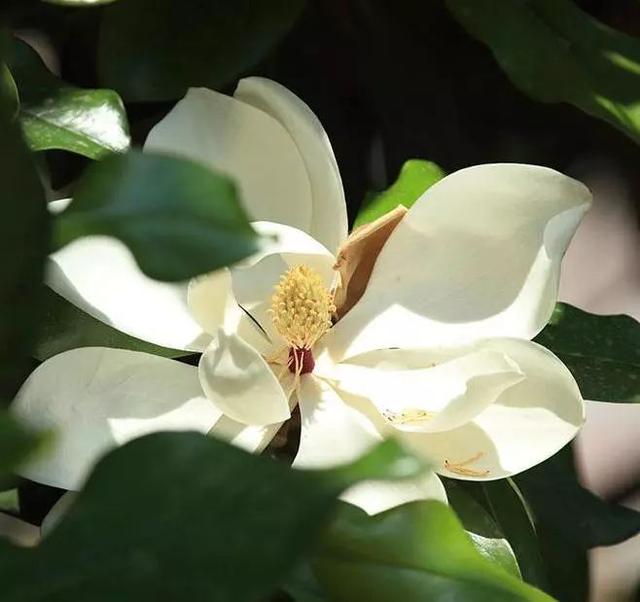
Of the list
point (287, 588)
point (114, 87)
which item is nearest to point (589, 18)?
point (114, 87)

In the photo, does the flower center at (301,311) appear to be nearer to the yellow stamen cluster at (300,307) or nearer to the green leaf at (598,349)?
the yellow stamen cluster at (300,307)

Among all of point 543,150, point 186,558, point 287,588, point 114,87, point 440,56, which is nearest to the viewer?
point 186,558

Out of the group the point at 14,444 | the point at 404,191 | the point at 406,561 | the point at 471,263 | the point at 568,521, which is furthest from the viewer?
the point at 568,521

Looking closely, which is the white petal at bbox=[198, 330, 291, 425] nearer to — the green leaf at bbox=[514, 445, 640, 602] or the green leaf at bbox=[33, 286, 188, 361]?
the green leaf at bbox=[33, 286, 188, 361]

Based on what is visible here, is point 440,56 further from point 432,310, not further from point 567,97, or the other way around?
point 432,310

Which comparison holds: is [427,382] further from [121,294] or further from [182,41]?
[182,41]

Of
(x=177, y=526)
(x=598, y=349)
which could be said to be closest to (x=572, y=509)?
(x=598, y=349)

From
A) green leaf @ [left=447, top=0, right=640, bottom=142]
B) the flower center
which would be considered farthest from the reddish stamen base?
green leaf @ [left=447, top=0, right=640, bottom=142]
